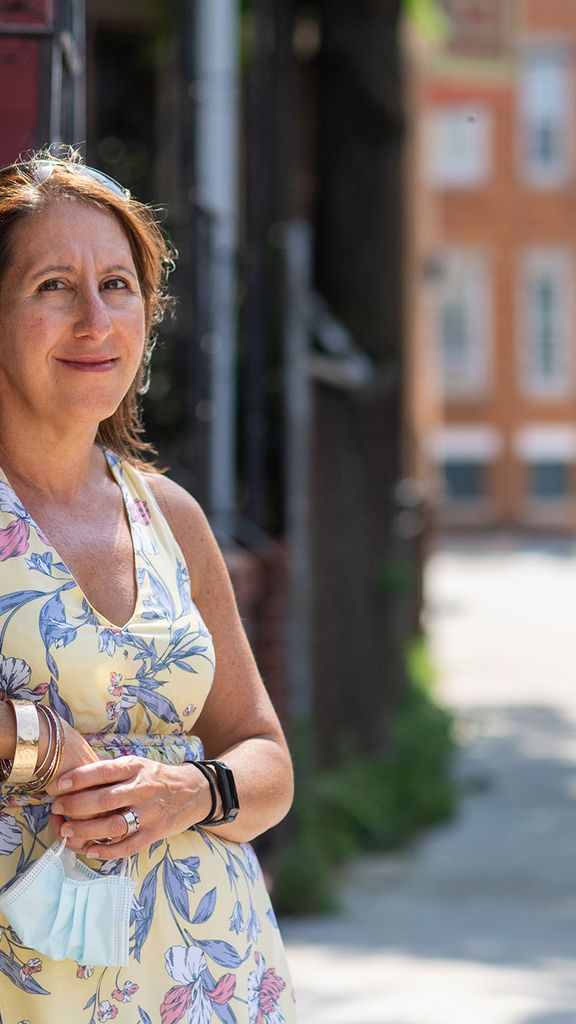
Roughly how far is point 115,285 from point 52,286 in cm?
9

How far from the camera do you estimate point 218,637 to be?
239 cm

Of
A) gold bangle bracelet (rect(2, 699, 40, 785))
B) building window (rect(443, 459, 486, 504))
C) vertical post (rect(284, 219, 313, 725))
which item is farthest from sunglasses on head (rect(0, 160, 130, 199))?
building window (rect(443, 459, 486, 504))

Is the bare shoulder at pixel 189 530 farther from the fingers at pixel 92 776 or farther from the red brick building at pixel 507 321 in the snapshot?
the red brick building at pixel 507 321

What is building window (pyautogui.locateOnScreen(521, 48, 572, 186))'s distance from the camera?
3666 centimetres

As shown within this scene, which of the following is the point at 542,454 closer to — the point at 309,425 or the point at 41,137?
the point at 309,425

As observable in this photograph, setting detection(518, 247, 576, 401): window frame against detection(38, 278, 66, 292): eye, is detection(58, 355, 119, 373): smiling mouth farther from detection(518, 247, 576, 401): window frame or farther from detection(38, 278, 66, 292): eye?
detection(518, 247, 576, 401): window frame

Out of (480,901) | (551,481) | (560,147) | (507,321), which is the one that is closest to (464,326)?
(507,321)

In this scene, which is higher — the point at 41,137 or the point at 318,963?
the point at 41,137

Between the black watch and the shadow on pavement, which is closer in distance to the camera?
the black watch

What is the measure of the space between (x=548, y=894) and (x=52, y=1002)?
5826 mm

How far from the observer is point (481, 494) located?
1433 inches

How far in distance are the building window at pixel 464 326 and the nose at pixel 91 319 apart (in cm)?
3451

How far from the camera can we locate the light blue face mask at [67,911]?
2.00 m

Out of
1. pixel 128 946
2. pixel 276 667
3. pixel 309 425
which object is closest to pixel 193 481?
pixel 276 667
